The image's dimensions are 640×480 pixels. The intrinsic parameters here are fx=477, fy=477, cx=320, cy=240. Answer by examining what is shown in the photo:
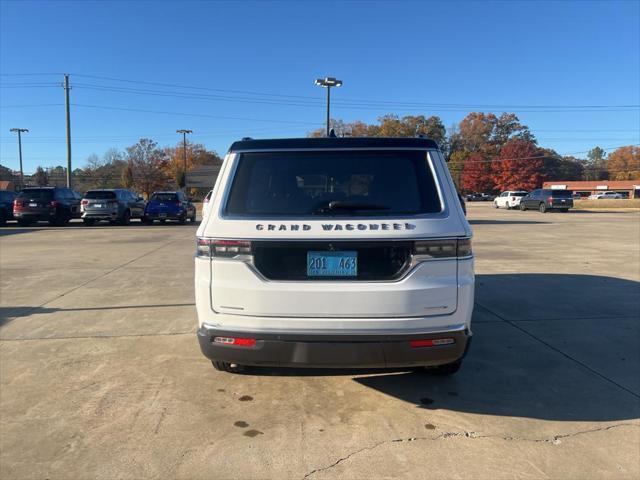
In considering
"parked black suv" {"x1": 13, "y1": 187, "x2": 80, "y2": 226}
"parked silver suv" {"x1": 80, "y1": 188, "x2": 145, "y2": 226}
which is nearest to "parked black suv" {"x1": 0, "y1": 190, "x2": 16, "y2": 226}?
"parked black suv" {"x1": 13, "y1": 187, "x2": 80, "y2": 226}

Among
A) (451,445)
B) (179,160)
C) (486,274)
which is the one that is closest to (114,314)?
(451,445)

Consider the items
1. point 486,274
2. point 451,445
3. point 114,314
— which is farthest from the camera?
point 486,274

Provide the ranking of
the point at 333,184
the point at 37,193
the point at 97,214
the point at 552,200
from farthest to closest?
the point at 552,200
the point at 97,214
the point at 37,193
the point at 333,184

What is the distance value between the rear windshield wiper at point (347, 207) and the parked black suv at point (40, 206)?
22.1m

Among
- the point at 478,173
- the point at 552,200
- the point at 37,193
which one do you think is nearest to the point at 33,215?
the point at 37,193

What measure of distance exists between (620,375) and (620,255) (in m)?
8.86

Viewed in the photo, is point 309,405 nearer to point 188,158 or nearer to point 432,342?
point 432,342

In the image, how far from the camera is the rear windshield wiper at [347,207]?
10.4 feet

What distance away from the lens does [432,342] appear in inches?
123

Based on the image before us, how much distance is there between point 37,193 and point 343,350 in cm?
2280

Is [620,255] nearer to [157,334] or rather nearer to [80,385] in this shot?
[157,334]

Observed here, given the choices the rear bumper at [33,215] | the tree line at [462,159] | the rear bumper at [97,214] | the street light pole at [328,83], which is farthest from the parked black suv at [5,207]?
the tree line at [462,159]

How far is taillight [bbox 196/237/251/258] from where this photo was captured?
315cm

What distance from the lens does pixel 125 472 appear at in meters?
2.82
